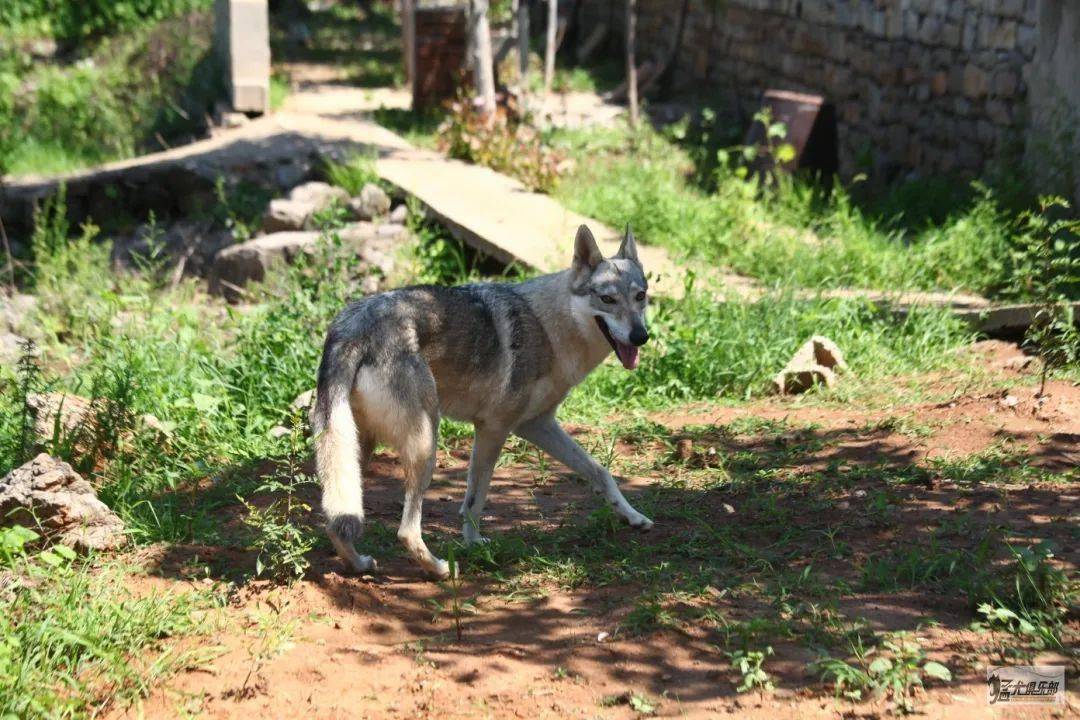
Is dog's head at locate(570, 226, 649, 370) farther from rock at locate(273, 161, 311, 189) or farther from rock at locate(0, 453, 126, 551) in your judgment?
rock at locate(273, 161, 311, 189)

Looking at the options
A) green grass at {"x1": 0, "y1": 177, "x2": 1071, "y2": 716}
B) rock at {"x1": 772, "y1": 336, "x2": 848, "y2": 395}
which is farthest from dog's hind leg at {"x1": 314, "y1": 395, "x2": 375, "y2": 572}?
rock at {"x1": 772, "y1": 336, "x2": 848, "y2": 395}

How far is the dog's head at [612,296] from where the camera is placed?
5.21m

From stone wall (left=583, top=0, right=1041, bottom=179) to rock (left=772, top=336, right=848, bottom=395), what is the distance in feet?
12.1

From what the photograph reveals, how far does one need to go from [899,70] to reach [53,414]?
9.12 meters

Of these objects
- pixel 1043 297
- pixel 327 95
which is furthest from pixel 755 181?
pixel 327 95

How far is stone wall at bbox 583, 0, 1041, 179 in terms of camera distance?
10.3 m

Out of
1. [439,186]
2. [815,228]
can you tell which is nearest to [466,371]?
[815,228]

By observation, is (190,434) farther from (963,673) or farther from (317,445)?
(963,673)

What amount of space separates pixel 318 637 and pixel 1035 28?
8466mm

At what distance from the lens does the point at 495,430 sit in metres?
5.28

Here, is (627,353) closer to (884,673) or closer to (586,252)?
(586,252)

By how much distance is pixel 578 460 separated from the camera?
5.38 m

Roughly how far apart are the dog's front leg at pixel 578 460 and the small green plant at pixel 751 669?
4.31 feet

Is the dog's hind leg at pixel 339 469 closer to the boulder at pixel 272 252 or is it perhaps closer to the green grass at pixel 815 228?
the green grass at pixel 815 228
